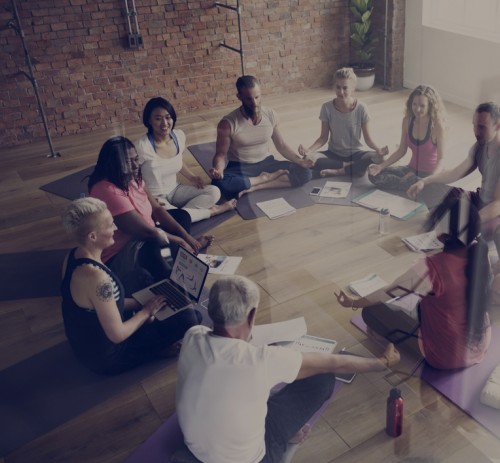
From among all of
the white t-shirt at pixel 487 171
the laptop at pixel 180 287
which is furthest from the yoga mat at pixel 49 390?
the white t-shirt at pixel 487 171

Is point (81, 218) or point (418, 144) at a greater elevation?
point (81, 218)

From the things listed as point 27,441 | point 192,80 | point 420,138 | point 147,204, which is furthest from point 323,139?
point 27,441

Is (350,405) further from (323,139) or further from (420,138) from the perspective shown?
(323,139)

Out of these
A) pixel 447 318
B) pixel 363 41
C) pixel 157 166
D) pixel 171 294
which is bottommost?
pixel 171 294

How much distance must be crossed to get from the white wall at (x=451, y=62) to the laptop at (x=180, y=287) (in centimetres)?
177

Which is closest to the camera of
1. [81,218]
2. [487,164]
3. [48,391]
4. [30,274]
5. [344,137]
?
[81,218]

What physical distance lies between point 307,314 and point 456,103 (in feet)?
7.01

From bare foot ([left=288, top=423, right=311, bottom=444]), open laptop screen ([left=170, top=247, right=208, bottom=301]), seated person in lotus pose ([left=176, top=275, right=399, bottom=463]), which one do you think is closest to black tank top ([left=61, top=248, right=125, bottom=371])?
open laptop screen ([left=170, top=247, right=208, bottom=301])

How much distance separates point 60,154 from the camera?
5.62 m

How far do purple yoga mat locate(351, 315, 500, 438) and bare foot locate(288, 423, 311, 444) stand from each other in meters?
0.60

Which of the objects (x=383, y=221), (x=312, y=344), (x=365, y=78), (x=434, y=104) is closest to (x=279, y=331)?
(x=312, y=344)

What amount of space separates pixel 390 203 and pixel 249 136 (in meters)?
1.09

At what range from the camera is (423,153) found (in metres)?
4.11

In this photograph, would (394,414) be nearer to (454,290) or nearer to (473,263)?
(454,290)
